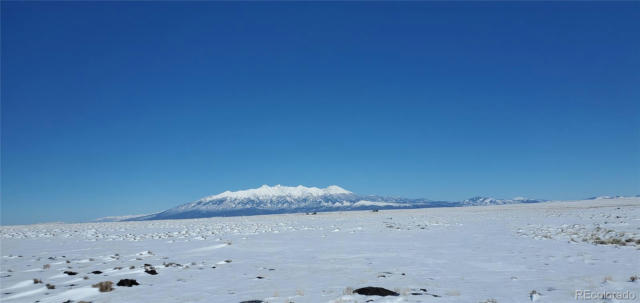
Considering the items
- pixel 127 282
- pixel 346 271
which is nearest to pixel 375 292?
pixel 346 271

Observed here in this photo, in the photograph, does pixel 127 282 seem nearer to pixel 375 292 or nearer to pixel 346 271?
pixel 346 271

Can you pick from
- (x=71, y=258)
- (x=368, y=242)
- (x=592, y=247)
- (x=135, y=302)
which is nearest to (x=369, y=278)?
(x=135, y=302)

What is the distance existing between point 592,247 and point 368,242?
10252 millimetres

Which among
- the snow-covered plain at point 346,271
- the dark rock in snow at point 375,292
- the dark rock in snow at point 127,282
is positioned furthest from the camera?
the dark rock in snow at point 127,282

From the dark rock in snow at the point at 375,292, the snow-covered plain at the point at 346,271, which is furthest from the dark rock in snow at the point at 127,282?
the dark rock in snow at the point at 375,292

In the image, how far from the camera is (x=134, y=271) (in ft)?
38.8

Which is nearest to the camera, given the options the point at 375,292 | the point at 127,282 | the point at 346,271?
the point at 375,292

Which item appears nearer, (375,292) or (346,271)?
(375,292)

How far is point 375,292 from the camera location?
26.9 ft

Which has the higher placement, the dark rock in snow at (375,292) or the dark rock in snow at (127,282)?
the dark rock in snow at (127,282)

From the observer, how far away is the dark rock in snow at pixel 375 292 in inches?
318

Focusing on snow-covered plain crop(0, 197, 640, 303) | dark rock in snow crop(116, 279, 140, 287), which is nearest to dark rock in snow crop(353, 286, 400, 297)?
snow-covered plain crop(0, 197, 640, 303)

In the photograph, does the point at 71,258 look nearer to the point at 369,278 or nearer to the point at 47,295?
Answer: the point at 47,295

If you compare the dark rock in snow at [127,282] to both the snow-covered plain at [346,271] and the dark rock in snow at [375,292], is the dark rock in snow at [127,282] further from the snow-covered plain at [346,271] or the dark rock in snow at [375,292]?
the dark rock in snow at [375,292]
